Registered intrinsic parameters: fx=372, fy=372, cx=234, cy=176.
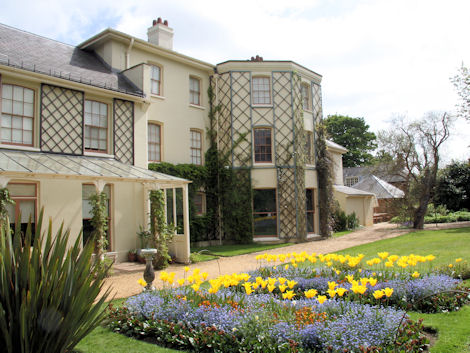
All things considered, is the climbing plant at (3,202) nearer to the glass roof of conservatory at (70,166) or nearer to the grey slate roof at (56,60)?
the glass roof of conservatory at (70,166)

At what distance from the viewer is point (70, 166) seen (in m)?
10.6

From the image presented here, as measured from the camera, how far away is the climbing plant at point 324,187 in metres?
19.3

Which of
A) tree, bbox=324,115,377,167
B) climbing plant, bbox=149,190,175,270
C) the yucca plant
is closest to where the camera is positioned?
the yucca plant

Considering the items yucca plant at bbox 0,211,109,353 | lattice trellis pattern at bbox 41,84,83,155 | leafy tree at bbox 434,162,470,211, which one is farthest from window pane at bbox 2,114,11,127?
leafy tree at bbox 434,162,470,211

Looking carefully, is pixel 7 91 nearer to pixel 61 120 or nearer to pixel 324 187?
pixel 61 120

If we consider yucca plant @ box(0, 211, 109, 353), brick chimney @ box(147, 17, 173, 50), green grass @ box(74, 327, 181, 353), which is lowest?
green grass @ box(74, 327, 181, 353)

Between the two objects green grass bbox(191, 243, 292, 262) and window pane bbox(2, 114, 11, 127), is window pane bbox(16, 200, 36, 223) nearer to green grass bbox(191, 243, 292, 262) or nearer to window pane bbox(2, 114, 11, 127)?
window pane bbox(2, 114, 11, 127)

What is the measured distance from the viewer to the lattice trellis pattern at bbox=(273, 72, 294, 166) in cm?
1823

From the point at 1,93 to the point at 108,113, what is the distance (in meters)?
3.40

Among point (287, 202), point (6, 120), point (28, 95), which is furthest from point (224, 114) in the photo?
point (6, 120)

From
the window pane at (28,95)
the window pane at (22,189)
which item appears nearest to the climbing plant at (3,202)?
the window pane at (22,189)

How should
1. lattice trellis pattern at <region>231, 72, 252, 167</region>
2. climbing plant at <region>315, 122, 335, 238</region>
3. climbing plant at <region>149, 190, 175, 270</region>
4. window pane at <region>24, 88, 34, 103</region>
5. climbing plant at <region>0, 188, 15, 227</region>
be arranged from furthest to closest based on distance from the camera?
climbing plant at <region>315, 122, 335, 238</region> → lattice trellis pattern at <region>231, 72, 252, 167</region> → climbing plant at <region>149, 190, 175, 270</region> → window pane at <region>24, 88, 34, 103</region> → climbing plant at <region>0, 188, 15, 227</region>

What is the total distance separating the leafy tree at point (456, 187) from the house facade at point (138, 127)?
14520 millimetres

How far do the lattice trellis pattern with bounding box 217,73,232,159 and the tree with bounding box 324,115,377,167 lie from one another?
37040mm
